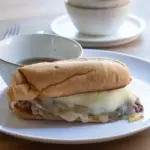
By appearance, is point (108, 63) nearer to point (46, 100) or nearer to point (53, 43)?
point (46, 100)

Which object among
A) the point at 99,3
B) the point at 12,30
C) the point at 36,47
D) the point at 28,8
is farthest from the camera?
the point at 28,8

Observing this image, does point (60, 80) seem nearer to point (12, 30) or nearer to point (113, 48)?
point (113, 48)

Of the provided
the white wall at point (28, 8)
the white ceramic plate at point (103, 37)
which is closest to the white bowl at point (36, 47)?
the white ceramic plate at point (103, 37)

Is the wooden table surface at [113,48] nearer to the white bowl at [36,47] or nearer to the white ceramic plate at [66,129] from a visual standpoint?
the white ceramic plate at [66,129]

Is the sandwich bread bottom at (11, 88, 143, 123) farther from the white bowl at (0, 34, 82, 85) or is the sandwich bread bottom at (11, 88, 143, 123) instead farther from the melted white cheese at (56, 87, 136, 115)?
the white bowl at (0, 34, 82, 85)

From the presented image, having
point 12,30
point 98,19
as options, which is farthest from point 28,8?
point 98,19
